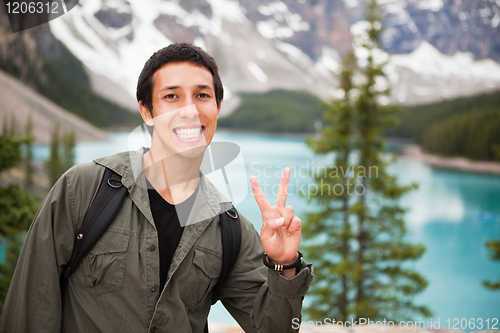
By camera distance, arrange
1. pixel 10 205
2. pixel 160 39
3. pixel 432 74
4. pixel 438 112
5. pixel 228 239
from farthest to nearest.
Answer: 1. pixel 432 74
2. pixel 160 39
3. pixel 438 112
4. pixel 10 205
5. pixel 228 239

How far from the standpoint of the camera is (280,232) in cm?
144

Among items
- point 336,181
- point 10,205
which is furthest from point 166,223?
A: point 336,181

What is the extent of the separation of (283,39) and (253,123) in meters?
88.3

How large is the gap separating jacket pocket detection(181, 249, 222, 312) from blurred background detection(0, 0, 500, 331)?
166 inches

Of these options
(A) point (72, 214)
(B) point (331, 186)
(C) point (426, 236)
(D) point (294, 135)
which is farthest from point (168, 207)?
(D) point (294, 135)

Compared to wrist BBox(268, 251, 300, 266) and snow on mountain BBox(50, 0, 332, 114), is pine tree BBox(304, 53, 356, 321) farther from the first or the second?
snow on mountain BBox(50, 0, 332, 114)

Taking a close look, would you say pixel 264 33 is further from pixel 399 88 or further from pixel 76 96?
pixel 76 96

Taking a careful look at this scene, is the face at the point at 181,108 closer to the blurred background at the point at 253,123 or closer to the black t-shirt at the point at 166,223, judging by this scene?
the black t-shirt at the point at 166,223

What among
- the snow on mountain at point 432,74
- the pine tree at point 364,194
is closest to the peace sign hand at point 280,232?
the pine tree at point 364,194

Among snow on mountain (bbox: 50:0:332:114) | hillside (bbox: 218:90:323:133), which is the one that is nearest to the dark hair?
snow on mountain (bbox: 50:0:332:114)

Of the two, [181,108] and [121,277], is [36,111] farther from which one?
[121,277]

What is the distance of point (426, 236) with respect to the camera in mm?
34219

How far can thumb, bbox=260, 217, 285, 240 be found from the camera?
138 cm

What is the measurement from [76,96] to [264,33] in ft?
277
